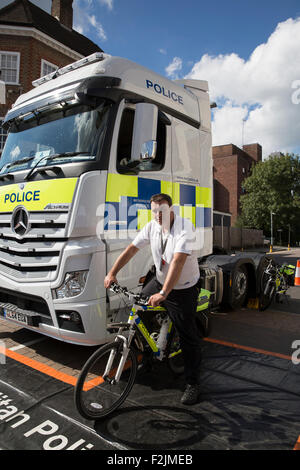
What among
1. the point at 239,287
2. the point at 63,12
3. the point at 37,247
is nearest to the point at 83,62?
the point at 37,247

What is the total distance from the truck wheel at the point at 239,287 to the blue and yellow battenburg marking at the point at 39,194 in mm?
3641

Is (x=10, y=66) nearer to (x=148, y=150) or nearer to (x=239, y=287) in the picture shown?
(x=239, y=287)

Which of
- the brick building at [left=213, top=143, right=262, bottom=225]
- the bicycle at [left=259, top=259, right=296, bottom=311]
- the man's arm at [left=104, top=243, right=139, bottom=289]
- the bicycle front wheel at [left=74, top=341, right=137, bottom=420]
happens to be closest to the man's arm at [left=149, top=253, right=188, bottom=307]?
the man's arm at [left=104, top=243, right=139, bottom=289]

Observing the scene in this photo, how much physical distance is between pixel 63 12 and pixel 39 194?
69.9 feet

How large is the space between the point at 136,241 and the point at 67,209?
2.40 feet

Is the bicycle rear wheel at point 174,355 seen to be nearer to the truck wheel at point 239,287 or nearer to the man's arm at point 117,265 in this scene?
the man's arm at point 117,265

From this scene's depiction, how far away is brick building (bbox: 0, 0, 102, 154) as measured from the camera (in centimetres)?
1549

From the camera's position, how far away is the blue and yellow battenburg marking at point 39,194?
314 centimetres

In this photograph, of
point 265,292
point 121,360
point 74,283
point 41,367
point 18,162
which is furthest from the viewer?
point 265,292

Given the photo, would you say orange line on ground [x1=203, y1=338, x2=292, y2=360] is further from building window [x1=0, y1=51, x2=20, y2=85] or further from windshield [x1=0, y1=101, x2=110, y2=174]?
building window [x1=0, y1=51, x2=20, y2=85]

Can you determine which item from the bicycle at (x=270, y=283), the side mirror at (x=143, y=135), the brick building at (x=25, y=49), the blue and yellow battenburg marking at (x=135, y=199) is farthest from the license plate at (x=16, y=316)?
the brick building at (x=25, y=49)

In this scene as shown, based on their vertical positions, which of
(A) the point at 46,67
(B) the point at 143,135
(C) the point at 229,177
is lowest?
(B) the point at 143,135

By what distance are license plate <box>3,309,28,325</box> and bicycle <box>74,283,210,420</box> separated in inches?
36.1

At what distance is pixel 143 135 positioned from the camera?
322 centimetres
